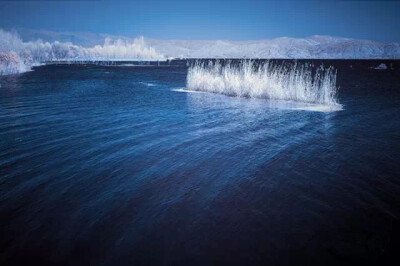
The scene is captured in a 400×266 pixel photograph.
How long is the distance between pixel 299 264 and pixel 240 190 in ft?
8.14

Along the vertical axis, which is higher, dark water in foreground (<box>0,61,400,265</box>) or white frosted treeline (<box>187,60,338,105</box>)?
white frosted treeline (<box>187,60,338,105</box>)

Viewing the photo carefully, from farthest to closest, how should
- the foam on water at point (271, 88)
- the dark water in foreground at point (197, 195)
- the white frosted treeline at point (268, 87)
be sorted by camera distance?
the white frosted treeline at point (268, 87)
the foam on water at point (271, 88)
the dark water in foreground at point (197, 195)

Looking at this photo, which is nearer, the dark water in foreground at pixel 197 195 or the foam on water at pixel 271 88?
the dark water in foreground at pixel 197 195

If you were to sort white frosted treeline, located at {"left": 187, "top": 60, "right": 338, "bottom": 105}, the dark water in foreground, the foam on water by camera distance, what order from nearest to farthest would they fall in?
the dark water in foreground, the foam on water, white frosted treeline, located at {"left": 187, "top": 60, "right": 338, "bottom": 105}

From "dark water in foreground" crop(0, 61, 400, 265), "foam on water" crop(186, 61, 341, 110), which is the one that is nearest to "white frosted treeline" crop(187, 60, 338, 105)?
"foam on water" crop(186, 61, 341, 110)

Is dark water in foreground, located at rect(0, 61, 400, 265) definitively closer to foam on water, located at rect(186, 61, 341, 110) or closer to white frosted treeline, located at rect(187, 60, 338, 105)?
foam on water, located at rect(186, 61, 341, 110)

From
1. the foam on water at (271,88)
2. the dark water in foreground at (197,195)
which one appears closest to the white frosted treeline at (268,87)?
the foam on water at (271,88)

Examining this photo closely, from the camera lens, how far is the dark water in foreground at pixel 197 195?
14.7 feet

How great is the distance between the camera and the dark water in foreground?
448cm

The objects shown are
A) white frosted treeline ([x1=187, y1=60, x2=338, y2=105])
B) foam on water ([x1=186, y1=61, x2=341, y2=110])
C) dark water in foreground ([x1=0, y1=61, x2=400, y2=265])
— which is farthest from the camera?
white frosted treeline ([x1=187, y1=60, x2=338, y2=105])

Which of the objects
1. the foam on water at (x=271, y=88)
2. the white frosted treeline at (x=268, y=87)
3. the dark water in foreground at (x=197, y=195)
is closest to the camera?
the dark water in foreground at (x=197, y=195)

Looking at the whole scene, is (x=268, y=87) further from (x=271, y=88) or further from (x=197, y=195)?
(x=197, y=195)

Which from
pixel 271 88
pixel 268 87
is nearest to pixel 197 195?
pixel 271 88

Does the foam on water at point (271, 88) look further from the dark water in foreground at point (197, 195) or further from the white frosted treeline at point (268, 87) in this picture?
the dark water in foreground at point (197, 195)
